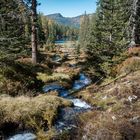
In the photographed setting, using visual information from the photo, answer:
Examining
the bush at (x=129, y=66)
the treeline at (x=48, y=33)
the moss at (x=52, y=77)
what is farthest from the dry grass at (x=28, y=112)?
the treeline at (x=48, y=33)

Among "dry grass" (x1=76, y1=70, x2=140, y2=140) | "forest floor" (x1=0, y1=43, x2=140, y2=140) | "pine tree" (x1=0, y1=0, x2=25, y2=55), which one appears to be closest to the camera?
"dry grass" (x1=76, y1=70, x2=140, y2=140)

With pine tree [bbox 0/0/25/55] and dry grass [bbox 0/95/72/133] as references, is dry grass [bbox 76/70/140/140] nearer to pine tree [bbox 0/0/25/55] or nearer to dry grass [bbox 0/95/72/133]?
dry grass [bbox 0/95/72/133]

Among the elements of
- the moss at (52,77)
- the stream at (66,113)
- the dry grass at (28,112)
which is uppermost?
the dry grass at (28,112)

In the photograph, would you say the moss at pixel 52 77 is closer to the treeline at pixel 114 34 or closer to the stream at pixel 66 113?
the stream at pixel 66 113

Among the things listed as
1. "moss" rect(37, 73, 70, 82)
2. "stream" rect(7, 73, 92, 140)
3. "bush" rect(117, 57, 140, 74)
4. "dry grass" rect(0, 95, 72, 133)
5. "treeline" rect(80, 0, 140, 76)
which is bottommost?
"stream" rect(7, 73, 92, 140)

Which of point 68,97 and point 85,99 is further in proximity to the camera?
point 68,97

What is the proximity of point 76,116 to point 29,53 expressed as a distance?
15.9 metres

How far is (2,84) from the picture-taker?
47.1 ft

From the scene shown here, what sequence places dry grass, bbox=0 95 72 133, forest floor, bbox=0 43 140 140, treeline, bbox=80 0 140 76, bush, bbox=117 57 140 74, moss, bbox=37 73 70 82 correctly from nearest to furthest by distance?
1. forest floor, bbox=0 43 140 140
2. dry grass, bbox=0 95 72 133
3. moss, bbox=37 73 70 82
4. bush, bbox=117 57 140 74
5. treeline, bbox=80 0 140 76

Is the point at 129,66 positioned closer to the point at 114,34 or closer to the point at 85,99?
the point at 85,99

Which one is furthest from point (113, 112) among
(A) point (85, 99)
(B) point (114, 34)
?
(B) point (114, 34)

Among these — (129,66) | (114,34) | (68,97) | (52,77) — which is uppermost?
(114,34)

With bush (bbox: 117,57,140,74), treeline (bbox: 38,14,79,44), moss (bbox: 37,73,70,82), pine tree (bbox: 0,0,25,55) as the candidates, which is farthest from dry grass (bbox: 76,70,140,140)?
treeline (bbox: 38,14,79,44)

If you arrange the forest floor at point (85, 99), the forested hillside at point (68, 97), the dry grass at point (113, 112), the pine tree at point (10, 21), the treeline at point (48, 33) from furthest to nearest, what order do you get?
1. the treeline at point (48, 33)
2. the pine tree at point (10, 21)
3. the forested hillside at point (68, 97)
4. the forest floor at point (85, 99)
5. the dry grass at point (113, 112)
